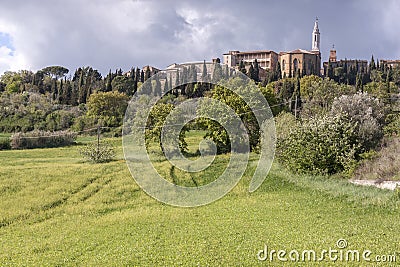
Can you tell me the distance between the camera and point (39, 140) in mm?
44844

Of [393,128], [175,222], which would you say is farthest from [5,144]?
[393,128]

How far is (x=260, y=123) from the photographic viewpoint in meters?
31.5

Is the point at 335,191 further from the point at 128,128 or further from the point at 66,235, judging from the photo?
the point at 128,128

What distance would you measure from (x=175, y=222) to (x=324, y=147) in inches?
494

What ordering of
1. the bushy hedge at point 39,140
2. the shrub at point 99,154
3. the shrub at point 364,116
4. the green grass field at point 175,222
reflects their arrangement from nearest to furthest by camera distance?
the green grass field at point 175,222, the shrub at point 364,116, the shrub at point 99,154, the bushy hedge at point 39,140

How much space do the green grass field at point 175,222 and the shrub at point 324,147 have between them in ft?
4.39

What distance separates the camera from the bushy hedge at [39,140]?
43.5 meters

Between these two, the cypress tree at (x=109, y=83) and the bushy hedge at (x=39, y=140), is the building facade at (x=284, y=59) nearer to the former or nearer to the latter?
the cypress tree at (x=109, y=83)

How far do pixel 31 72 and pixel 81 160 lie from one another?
73.2 meters

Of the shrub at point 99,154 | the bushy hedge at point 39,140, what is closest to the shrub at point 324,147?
the shrub at point 99,154

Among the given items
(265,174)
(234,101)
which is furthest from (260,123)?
(265,174)

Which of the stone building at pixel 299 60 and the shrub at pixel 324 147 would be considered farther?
the stone building at pixel 299 60

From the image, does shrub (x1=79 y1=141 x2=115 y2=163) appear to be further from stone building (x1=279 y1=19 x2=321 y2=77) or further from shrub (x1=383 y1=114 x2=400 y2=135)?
stone building (x1=279 y1=19 x2=321 y2=77)

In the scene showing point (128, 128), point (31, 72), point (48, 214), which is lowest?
point (48, 214)
